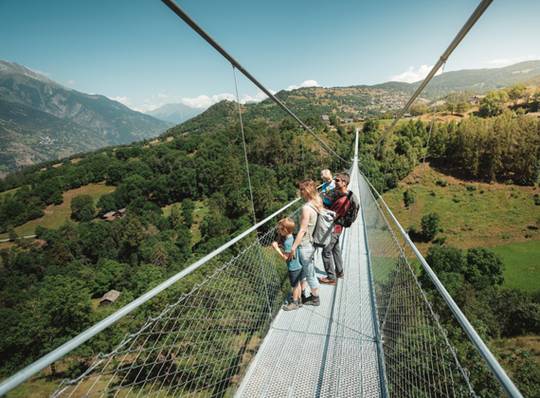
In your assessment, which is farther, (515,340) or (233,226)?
(233,226)

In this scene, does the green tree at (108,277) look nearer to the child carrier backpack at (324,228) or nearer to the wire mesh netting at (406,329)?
the child carrier backpack at (324,228)

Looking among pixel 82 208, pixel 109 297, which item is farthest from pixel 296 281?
pixel 82 208

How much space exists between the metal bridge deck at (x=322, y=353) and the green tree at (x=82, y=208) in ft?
194

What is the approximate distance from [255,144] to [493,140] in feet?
126

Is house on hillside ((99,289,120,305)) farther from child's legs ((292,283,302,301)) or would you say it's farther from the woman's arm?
the woman's arm

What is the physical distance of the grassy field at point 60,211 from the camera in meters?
51.3

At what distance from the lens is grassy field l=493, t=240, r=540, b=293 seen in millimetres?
25062

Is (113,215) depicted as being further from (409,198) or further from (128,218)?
(409,198)

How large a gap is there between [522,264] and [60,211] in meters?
71.0

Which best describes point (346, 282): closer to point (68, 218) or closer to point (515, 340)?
point (515, 340)

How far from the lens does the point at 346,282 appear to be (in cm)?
331

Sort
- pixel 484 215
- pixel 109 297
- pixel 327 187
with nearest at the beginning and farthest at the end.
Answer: pixel 327 187
pixel 109 297
pixel 484 215

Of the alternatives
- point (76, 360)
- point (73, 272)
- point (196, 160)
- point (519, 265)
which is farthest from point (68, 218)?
point (519, 265)

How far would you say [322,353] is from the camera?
86.7 inches
